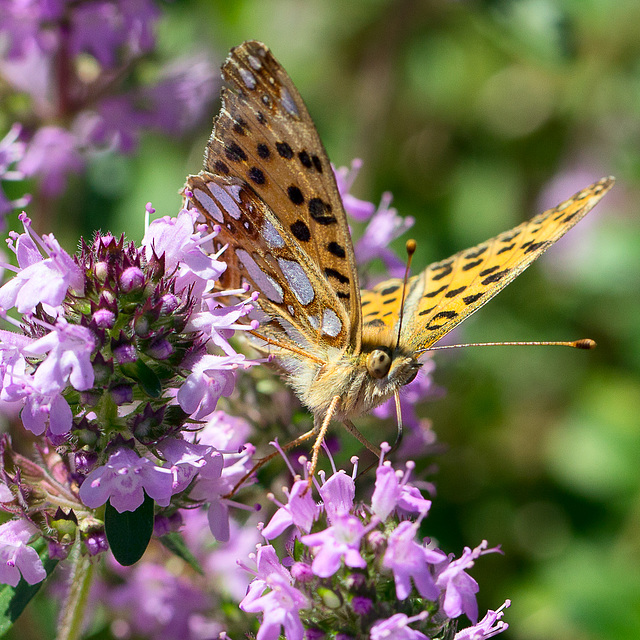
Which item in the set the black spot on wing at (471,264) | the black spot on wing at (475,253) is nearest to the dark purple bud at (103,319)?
the black spot on wing at (471,264)

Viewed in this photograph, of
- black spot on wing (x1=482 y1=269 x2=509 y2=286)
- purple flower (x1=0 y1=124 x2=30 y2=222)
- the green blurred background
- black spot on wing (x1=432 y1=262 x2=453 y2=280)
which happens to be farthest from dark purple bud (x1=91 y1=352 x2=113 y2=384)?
the green blurred background

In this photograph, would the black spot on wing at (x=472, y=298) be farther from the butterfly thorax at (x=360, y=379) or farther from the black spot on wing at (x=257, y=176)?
the black spot on wing at (x=257, y=176)

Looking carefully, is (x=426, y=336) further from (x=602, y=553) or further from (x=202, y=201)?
(x=602, y=553)

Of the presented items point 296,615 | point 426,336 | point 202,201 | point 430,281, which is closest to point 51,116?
point 202,201

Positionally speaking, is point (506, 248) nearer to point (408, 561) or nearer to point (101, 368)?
point (408, 561)

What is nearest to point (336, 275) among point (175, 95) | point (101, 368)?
point (101, 368)

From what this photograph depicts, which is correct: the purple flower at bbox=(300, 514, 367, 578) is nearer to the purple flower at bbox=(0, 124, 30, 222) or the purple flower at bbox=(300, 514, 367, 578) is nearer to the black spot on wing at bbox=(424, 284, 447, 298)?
the black spot on wing at bbox=(424, 284, 447, 298)

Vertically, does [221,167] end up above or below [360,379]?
Answer: above
